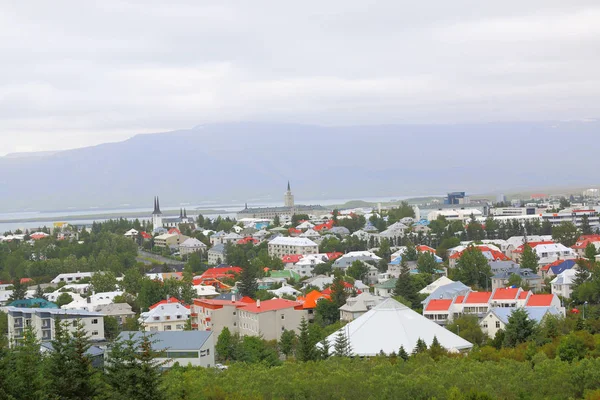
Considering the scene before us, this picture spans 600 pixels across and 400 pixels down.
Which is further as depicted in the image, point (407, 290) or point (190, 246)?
point (190, 246)

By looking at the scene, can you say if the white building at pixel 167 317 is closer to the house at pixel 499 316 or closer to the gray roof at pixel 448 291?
the gray roof at pixel 448 291

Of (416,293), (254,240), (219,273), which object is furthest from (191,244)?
(416,293)

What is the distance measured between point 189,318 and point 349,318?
7007 millimetres

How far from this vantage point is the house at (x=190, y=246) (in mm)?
89250

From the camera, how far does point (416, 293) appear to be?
163 ft

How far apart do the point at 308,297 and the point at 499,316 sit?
12.3m

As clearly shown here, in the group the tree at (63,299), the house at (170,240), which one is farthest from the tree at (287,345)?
the house at (170,240)

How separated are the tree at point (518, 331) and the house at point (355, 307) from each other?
10868 mm

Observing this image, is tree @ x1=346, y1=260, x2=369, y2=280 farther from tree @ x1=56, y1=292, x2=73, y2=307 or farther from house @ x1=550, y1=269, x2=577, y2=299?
tree @ x1=56, y1=292, x2=73, y2=307

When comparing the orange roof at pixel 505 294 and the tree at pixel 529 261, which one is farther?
the tree at pixel 529 261

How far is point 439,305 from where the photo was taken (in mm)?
44094

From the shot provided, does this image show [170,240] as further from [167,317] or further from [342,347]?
[342,347]

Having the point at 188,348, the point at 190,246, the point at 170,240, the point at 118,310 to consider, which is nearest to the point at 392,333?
the point at 188,348

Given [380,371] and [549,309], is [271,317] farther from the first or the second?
[380,371]
